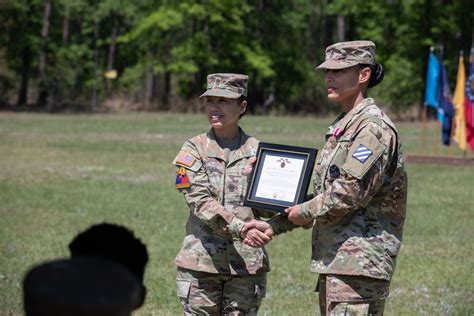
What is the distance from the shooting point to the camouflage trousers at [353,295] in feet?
15.3

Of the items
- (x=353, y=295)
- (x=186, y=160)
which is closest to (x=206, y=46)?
(x=186, y=160)

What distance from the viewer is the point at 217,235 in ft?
17.7

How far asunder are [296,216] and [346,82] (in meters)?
0.74

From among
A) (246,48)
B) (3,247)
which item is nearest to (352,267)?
(3,247)

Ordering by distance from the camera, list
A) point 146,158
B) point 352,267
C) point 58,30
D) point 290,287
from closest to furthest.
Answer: point 352,267 → point 290,287 → point 146,158 → point 58,30

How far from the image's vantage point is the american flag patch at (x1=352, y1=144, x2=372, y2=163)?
4.56 m

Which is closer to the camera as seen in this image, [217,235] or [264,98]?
[217,235]

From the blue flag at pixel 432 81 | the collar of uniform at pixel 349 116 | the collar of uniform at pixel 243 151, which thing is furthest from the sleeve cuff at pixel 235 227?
the blue flag at pixel 432 81

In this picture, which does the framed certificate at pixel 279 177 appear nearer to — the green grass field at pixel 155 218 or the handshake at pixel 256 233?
the handshake at pixel 256 233

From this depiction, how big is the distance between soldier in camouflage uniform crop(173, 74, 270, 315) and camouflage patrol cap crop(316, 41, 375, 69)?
0.86m

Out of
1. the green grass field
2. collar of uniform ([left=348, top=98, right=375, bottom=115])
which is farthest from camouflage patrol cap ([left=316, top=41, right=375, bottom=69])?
the green grass field

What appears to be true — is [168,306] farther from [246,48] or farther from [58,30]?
[58,30]

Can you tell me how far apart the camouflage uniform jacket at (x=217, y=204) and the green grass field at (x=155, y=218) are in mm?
2555

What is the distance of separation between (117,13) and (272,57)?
12338 millimetres
